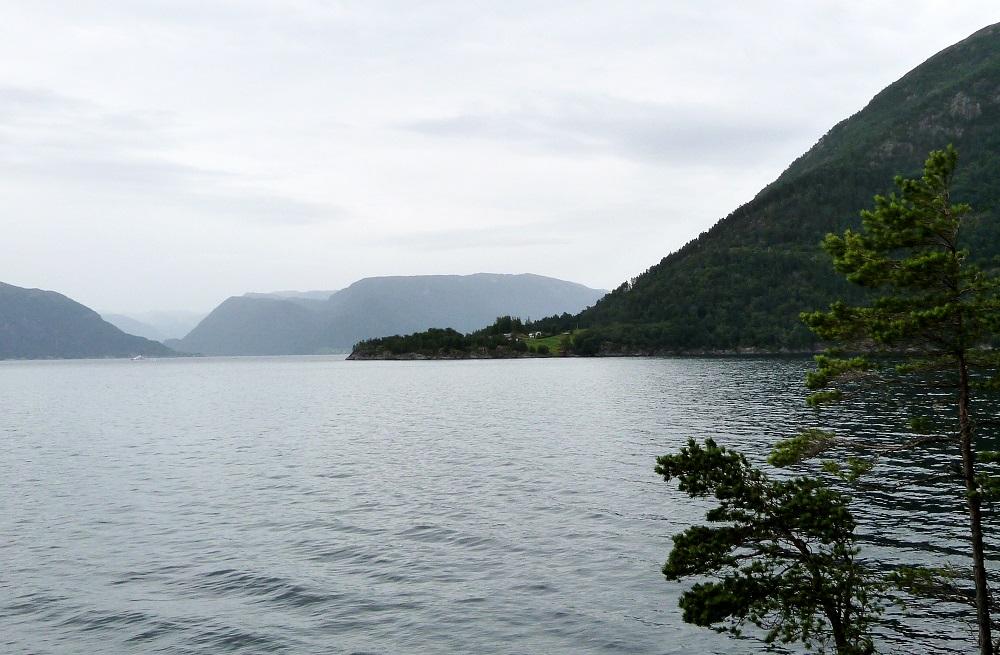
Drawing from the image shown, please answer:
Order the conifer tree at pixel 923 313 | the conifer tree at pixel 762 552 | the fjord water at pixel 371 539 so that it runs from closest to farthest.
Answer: the conifer tree at pixel 762 552 → the conifer tree at pixel 923 313 → the fjord water at pixel 371 539

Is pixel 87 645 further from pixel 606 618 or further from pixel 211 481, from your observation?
pixel 211 481

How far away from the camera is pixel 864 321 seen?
2042 cm

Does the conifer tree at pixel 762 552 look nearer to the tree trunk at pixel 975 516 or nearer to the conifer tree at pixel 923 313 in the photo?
the conifer tree at pixel 923 313

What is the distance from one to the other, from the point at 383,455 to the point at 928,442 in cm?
5852

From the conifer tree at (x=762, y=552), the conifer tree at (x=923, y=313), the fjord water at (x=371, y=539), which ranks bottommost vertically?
the fjord water at (x=371, y=539)

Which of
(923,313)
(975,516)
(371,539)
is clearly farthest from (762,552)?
(371,539)

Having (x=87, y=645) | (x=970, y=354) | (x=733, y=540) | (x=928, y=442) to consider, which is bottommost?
(x=87, y=645)

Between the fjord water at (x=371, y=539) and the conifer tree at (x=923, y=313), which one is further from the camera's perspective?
the fjord water at (x=371, y=539)

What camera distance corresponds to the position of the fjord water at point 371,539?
2734 cm

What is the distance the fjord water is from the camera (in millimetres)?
27344

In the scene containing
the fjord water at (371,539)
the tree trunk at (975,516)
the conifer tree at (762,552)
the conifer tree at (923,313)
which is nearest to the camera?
the conifer tree at (762,552)

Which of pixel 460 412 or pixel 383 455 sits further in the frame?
pixel 460 412

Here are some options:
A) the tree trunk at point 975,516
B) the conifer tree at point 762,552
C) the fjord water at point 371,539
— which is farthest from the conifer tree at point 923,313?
the fjord water at point 371,539

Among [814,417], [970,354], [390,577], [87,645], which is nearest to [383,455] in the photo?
[390,577]
